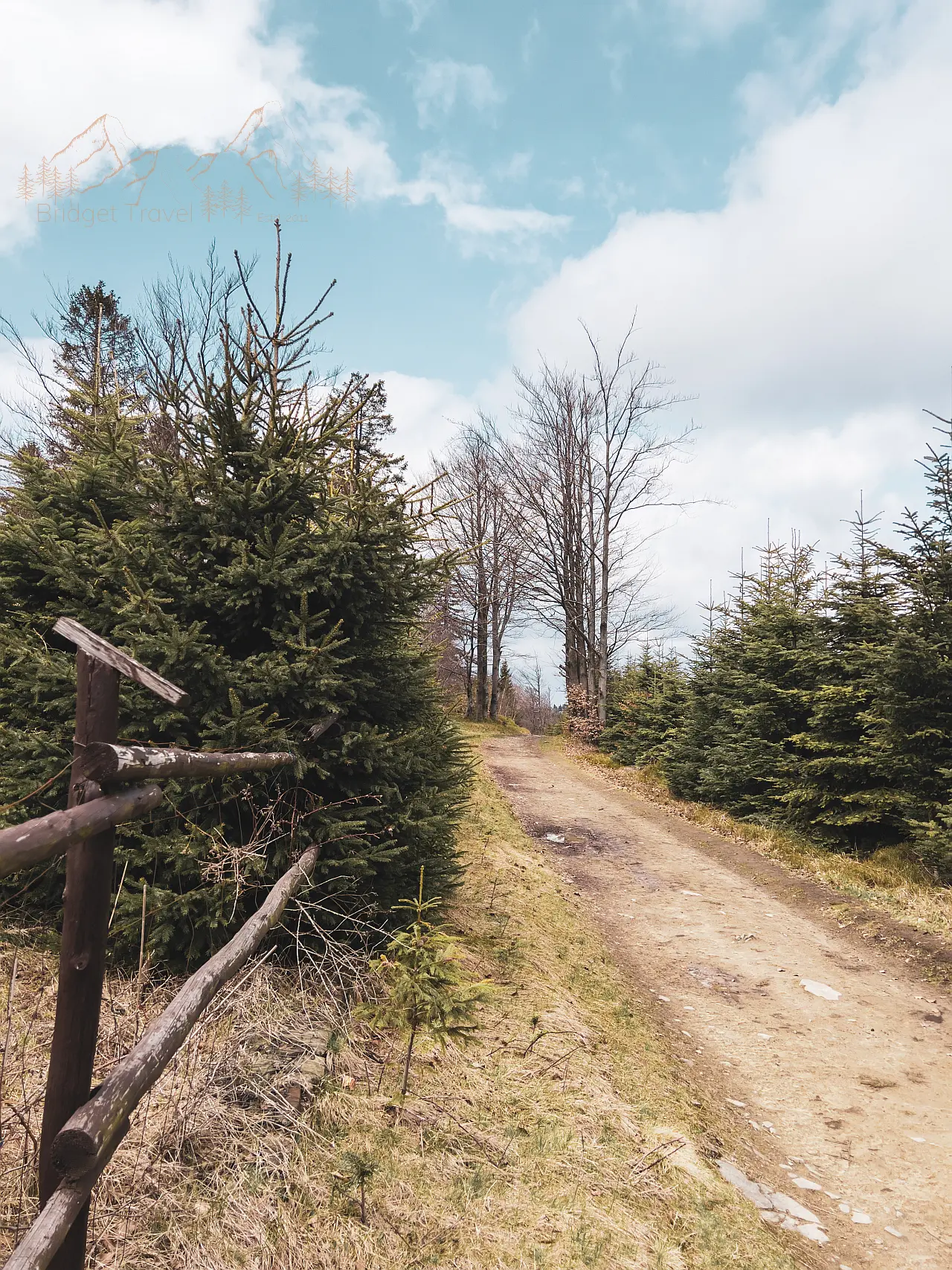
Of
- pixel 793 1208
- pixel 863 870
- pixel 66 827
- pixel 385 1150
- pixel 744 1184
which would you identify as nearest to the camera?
pixel 66 827

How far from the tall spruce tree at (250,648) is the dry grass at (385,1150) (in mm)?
665

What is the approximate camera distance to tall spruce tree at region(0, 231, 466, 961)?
12.7ft

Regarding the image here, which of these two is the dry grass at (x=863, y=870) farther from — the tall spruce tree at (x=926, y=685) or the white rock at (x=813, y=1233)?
the white rock at (x=813, y=1233)

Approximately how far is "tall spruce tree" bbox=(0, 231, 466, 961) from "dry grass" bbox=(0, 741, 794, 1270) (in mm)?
665

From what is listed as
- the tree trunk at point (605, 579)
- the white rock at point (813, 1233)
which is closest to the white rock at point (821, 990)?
the white rock at point (813, 1233)

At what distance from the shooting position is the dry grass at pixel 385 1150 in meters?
2.43

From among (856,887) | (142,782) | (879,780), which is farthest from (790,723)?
(142,782)

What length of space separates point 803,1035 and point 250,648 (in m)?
4.60

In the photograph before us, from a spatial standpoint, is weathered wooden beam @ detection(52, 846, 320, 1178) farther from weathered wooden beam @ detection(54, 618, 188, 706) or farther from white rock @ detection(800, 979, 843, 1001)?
white rock @ detection(800, 979, 843, 1001)

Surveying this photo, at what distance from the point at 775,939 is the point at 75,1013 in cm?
629

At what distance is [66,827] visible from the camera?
5.57 feet

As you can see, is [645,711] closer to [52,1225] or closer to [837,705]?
Result: [837,705]

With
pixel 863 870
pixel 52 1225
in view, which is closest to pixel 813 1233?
pixel 52 1225

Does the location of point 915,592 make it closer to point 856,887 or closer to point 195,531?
point 856,887
